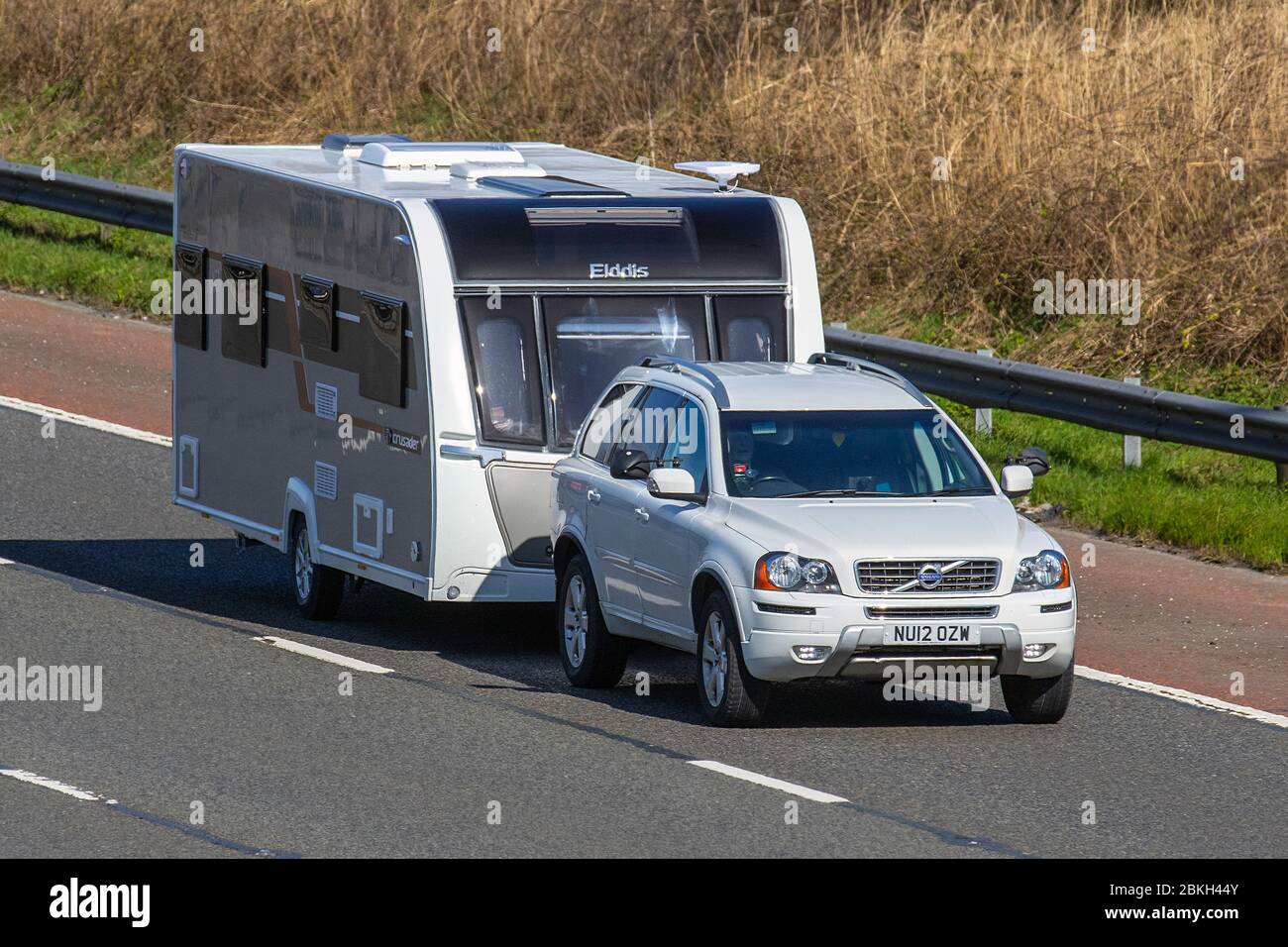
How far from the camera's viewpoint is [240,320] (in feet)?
53.8

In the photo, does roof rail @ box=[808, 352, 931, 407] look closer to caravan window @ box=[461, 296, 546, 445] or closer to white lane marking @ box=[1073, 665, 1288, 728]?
caravan window @ box=[461, 296, 546, 445]

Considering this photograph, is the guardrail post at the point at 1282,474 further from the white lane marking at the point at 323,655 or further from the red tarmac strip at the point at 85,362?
the red tarmac strip at the point at 85,362

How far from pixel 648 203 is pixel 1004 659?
4212 millimetres

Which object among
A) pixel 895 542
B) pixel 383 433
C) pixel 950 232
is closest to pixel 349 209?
pixel 383 433

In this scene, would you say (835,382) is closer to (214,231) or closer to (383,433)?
(383,433)

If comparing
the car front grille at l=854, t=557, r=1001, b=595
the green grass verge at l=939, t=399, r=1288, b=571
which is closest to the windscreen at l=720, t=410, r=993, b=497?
the car front grille at l=854, t=557, r=1001, b=595

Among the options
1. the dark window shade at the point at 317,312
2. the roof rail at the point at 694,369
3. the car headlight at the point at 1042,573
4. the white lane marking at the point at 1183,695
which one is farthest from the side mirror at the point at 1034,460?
the dark window shade at the point at 317,312

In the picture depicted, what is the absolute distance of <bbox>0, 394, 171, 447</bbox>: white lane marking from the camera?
20.6 meters

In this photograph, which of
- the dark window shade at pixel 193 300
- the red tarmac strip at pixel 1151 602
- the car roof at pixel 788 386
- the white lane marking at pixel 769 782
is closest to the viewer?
the white lane marking at pixel 769 782

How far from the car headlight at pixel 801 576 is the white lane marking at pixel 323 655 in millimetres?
2920

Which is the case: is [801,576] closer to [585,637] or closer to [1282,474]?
[585,637]

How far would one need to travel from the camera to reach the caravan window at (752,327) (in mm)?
14961

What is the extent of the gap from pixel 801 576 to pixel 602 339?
3351 millimetres

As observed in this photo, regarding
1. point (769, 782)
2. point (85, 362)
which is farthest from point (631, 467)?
point (85, 362)
